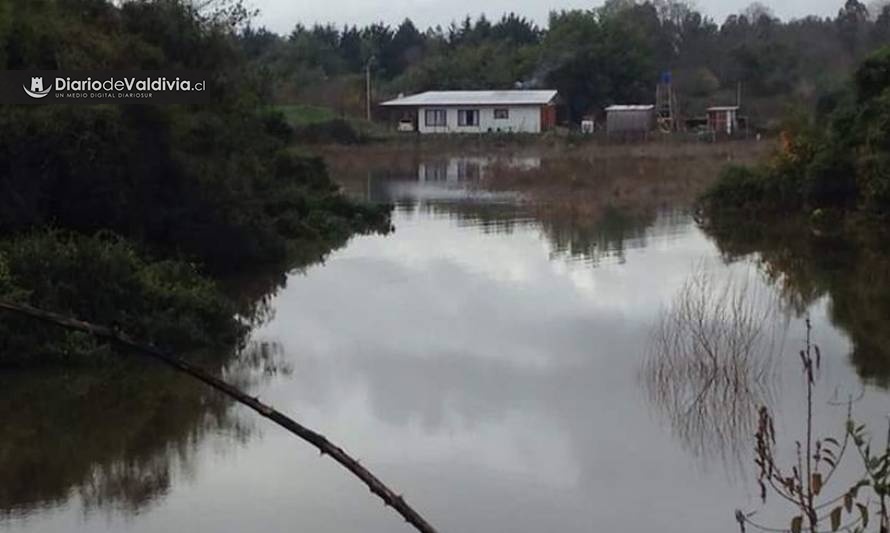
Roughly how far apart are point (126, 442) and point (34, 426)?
2.64 feet

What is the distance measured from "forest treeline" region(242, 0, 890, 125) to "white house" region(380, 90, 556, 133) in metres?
2.28

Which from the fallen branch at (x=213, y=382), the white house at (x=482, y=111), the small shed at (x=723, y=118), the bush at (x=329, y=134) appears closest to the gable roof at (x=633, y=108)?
the small shed at (x=723, y=118)

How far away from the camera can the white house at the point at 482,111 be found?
42.8m

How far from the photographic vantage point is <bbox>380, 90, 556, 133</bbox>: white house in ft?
140

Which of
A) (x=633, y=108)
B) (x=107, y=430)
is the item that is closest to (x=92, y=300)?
(x=107, y=430)

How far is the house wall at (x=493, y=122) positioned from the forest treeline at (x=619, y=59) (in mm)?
2755

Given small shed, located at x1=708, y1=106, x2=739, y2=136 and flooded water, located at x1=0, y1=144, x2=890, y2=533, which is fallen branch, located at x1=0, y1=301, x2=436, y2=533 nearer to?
flooded water, located at x1=0, y1=144, x2=890, y2=533

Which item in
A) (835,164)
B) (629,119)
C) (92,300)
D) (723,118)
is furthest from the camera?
(723,118)

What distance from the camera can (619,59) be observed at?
145ft

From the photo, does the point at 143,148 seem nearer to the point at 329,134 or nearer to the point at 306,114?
the point at 329,134

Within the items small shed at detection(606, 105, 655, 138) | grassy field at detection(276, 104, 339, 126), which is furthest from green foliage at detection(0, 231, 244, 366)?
small shed at detection(606, 105, 655, 138)

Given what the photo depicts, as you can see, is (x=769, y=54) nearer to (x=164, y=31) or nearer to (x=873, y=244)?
(x=873, y=244)

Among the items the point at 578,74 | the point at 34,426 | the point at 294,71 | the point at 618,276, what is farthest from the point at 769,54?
the point at 34,426

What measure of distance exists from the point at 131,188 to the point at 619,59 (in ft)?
106
